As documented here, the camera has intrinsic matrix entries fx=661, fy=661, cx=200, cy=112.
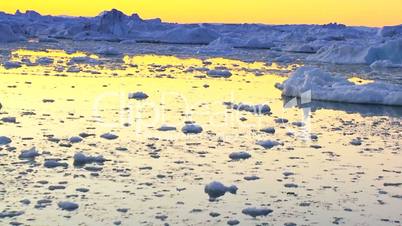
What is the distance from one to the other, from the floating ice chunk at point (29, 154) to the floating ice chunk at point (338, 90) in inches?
283

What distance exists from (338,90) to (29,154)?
7512 millimetres

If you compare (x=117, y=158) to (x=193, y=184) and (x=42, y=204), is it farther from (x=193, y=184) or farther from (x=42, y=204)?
(x=42, y=204)

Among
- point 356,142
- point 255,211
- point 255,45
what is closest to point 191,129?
point 356,142

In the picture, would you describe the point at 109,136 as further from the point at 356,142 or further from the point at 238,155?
the point at 356,142

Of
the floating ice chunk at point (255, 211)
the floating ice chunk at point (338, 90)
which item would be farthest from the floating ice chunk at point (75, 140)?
the floating ice chunk at point (338, 90)

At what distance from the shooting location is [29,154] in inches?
248

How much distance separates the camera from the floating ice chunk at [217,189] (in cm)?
525

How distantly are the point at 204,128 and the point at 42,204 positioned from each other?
13.0 ft

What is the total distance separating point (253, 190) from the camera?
538 cm

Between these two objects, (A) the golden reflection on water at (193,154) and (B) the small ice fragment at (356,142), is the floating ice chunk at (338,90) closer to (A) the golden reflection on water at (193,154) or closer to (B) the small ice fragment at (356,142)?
(A) the golden reflection on water at (193,154)

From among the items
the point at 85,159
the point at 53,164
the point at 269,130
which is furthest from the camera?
the point at 269,130

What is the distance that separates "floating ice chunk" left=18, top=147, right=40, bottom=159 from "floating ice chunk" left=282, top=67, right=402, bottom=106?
719 cm

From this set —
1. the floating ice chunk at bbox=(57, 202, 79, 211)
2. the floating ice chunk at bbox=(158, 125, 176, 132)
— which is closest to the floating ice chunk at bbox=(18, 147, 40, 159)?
the floating ice chunk at bbox=(57, 202, 79, 211)

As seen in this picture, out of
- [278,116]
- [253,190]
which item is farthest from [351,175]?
[278,116]
